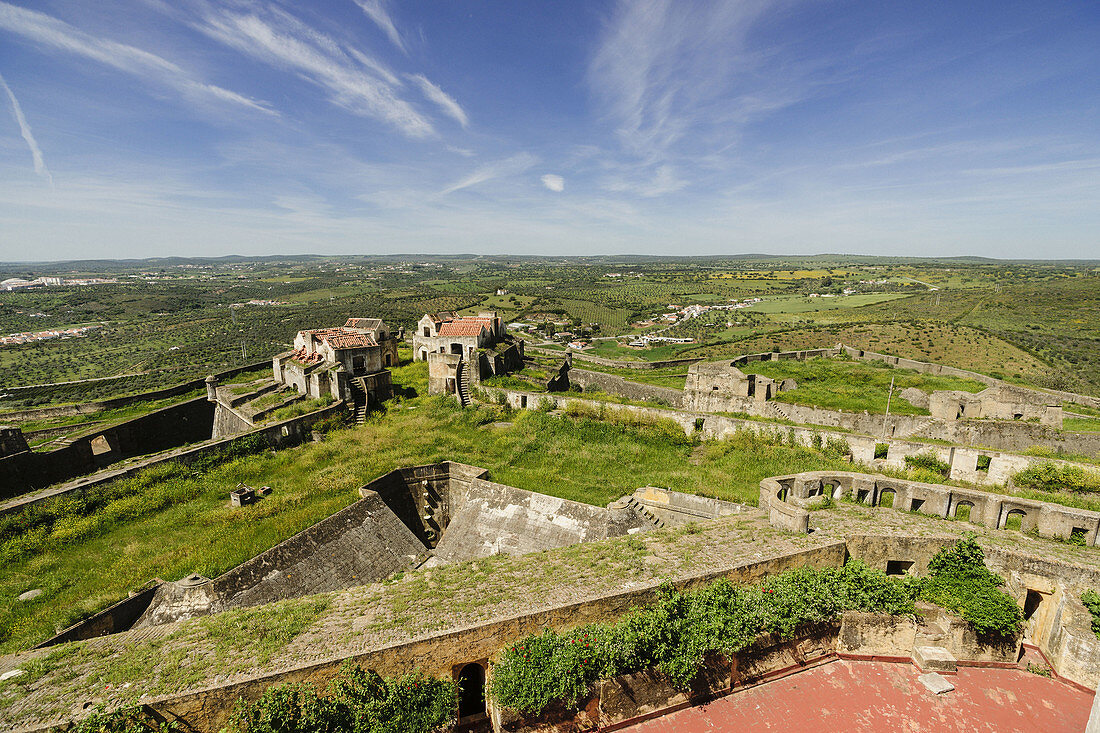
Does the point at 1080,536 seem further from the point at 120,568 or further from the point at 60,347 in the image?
the point at 60,347

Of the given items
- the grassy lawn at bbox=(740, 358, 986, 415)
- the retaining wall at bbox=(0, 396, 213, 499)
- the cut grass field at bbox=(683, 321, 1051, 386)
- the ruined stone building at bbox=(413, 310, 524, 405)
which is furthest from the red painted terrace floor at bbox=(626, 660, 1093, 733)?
the cut grass field at bbox=(683, 321, 1051, 386)

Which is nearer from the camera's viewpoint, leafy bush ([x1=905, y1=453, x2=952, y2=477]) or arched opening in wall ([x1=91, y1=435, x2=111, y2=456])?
leafy bush ([x1=905, y1=453, x2=952, y2=477])

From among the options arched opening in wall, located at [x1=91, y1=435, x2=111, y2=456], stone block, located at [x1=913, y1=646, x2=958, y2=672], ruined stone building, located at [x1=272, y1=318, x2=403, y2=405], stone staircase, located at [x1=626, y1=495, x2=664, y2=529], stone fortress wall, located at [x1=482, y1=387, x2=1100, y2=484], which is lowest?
stone block, located at [x1=913, y1=646, x2=958, y2=672]

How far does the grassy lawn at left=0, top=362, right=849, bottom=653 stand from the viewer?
11.1m

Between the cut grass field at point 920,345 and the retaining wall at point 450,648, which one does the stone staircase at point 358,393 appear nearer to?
the retaining wall at point 450,648

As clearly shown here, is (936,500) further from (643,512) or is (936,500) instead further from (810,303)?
(810,303)

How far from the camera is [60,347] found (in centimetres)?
6919

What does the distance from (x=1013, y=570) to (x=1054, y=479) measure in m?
5.96

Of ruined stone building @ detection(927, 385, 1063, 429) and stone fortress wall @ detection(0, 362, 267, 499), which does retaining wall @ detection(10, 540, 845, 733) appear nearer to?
stone fortress wall @ detection(0, 362, 267, 499)

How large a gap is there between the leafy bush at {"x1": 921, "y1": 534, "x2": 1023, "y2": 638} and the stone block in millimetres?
958

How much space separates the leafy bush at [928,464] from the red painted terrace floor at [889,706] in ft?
23.7

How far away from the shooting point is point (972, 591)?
424 inches

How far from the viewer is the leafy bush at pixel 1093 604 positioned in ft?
32.3

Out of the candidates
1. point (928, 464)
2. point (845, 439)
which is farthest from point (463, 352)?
point (928, 464)
